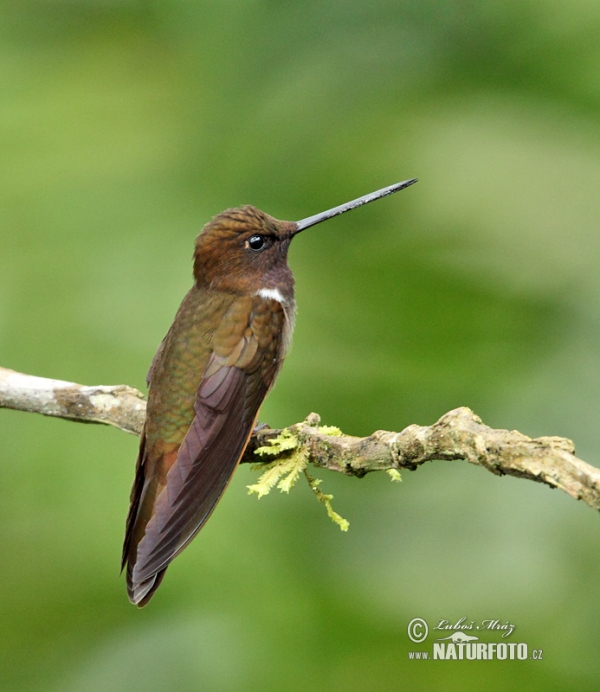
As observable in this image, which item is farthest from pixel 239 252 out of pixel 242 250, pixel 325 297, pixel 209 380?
pixel 325 297

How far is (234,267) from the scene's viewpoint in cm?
346

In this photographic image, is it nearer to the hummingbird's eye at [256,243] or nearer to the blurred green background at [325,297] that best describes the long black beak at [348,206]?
the hummingbird's eye at [256,243]

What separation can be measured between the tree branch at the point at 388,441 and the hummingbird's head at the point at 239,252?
0.51m

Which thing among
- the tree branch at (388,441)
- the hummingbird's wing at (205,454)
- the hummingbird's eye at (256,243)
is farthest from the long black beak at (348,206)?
the tree branch at (388,441)

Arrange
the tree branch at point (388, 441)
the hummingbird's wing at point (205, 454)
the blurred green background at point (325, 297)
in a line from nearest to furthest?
the tree branch at point (388, 441), the hummingbird's wing at point (205, 454), the blurred green background at point (325, 297)

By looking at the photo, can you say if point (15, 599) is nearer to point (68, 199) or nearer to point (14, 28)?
point (68, 199)

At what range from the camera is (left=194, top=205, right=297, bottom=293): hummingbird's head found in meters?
3.44

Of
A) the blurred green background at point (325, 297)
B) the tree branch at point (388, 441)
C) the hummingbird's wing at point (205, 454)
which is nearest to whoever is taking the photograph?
the tree branch at point (388, 441)

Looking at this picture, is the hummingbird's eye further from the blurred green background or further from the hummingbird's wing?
the blurred green background

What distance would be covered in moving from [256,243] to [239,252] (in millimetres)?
77

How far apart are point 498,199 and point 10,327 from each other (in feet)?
7.16

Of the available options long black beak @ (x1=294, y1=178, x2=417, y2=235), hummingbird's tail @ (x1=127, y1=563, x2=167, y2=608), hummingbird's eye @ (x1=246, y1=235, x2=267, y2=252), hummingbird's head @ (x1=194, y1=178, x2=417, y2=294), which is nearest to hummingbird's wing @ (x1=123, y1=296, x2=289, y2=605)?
hummingbird's tail @ (x1=127, y1=563, x2=167, y2=608)

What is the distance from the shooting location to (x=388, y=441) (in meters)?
2.35

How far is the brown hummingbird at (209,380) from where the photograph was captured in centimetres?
290
